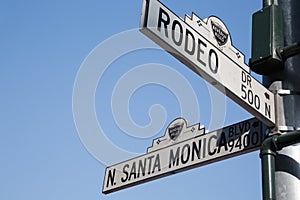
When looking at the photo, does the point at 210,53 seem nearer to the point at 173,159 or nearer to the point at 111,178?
the point at 173,159

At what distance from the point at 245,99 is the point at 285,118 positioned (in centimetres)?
18

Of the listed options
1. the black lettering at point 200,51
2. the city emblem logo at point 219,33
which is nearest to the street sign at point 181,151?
the city emblem logo at point 219,33

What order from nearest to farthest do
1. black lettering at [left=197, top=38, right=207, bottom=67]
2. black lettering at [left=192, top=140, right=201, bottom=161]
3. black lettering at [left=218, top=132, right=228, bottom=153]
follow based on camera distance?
black lettering at [left=197, top=38, right=207, bottom=67] → black lettering at [left=218, top=132, right=228, bottom=153] → black lettering at [left=192, top=140, right=201, bottom=161]

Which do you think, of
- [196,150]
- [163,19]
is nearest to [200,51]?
[163,19]

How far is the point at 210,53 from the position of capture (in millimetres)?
2256

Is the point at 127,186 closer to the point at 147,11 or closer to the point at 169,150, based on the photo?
the point at 169,150

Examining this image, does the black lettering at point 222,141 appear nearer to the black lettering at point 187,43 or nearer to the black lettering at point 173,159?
the black lettering at point 173,159

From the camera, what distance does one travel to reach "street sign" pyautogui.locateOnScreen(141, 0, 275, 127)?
2.06 metres

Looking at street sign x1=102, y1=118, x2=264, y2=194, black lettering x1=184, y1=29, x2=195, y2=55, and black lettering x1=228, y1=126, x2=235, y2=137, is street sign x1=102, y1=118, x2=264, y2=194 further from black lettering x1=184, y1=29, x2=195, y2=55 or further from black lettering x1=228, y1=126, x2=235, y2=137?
black lettering x1=184, y1=29, x2=195, y2=55

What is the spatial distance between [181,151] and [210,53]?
97 centimetres

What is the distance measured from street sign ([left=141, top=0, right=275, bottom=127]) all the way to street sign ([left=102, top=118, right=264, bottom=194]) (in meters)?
0.37

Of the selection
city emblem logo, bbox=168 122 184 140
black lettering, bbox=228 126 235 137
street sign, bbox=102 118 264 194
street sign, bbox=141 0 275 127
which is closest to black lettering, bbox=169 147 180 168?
street sign, bbox=102 118 264 194

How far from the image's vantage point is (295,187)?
2.03 m

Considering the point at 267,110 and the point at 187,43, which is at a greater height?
the point at 187,43
